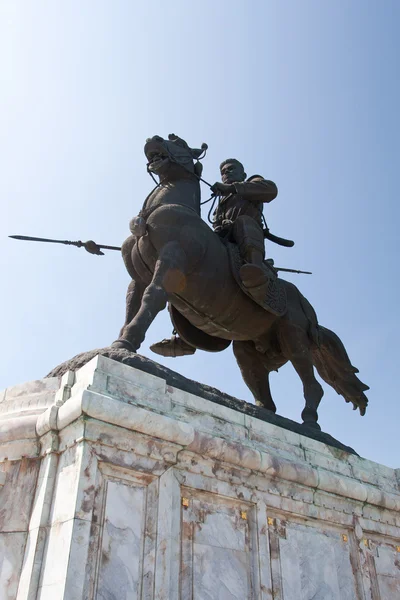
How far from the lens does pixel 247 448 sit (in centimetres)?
589

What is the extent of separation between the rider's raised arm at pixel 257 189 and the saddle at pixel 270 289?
955 millimetres

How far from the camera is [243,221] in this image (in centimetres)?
880

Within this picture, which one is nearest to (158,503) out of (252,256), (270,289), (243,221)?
(270,289)

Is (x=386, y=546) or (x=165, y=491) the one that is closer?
(x=165, y=491)

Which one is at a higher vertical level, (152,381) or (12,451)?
(152,381)

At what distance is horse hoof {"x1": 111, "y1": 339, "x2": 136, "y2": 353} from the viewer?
20.6 feet

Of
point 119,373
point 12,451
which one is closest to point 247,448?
point 119,373

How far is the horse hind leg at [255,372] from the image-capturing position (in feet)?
30.4

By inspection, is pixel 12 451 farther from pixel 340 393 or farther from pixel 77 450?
pixel 340 393

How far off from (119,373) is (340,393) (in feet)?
16.4

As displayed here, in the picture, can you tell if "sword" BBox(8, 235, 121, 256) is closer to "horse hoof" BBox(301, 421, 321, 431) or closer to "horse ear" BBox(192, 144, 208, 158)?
"horse ear" BBox(192, 144, 208, 158)

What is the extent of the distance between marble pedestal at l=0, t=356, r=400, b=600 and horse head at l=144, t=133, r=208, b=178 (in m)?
3.45

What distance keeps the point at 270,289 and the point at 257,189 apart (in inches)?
63.4

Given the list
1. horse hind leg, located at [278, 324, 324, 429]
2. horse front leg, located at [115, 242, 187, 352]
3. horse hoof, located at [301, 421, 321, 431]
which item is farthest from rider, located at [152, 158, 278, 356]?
horse hoof, located at [301, 421, 321, 431]
